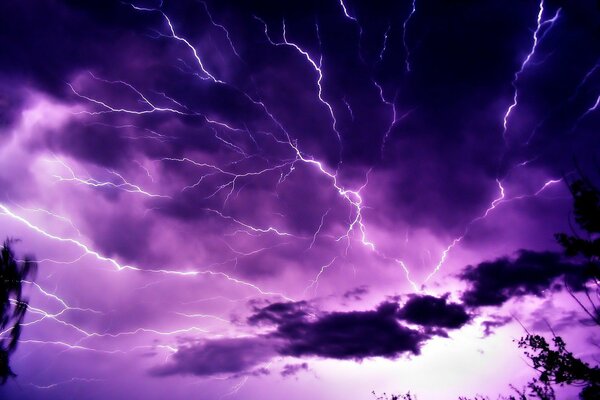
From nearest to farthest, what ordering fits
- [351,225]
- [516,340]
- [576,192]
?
1. [576,192]
2. [516,340]
3. [351,225]

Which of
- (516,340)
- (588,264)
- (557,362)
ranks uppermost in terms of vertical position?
(588,264)

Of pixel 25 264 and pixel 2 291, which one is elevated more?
pixel 25 264

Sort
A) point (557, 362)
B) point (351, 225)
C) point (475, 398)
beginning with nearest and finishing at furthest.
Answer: point (557, 362) < point (351, 225) < point (475, 398)

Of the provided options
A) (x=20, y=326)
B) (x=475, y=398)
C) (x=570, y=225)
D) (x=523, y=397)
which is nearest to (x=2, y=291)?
(x=20, y=326)

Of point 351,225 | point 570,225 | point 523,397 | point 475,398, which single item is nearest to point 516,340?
point 570,225

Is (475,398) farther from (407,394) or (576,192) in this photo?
(576,192)

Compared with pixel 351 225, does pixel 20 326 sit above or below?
below

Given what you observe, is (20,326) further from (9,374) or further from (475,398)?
(475,398)

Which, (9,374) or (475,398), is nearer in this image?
(9,374)

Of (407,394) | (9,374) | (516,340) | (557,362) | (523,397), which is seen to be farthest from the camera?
(407,394)
